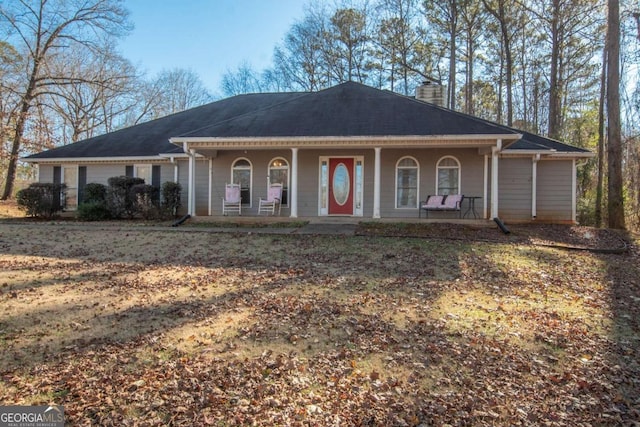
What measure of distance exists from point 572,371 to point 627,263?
5.40 meters

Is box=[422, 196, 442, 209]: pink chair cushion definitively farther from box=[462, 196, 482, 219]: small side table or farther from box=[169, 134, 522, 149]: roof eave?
box=[169, 134, 522, 149]: roof eave

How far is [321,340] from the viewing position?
3.55 metres

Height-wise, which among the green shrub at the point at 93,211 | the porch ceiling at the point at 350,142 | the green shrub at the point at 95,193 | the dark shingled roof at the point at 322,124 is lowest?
the green shrub at the point at 93,211

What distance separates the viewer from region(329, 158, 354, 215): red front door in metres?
12.1

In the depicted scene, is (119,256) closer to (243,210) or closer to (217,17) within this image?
(243,210)

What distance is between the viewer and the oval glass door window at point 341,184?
1215 cm

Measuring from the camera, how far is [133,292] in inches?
191

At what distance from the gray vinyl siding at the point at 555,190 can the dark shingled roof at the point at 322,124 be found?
1.96ft

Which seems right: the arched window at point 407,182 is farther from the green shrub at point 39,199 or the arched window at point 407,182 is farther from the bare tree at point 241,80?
the bare tree at point 241,80

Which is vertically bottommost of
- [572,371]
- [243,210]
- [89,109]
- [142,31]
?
[572,371]

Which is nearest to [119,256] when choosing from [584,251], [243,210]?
[243,210]

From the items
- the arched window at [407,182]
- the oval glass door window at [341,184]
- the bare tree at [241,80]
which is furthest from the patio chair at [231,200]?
the bare tree at [241,80]

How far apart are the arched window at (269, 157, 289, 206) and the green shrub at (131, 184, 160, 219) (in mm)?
3743

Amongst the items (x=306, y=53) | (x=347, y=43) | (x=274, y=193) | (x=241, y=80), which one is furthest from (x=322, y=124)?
(x=241, y=80)
